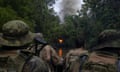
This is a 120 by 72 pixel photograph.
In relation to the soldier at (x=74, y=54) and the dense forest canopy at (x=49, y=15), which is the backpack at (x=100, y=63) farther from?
the dense forest canopy at (x=49, y=15)

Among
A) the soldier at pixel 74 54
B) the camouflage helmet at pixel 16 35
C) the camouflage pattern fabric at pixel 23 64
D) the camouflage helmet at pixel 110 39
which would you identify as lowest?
the soldier at pixel 74 54

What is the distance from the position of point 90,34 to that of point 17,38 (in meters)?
37.5

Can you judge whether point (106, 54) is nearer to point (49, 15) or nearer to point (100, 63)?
point (100, 63)

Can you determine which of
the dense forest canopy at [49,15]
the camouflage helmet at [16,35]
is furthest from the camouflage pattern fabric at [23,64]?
the dense forest canopy at [49,15]

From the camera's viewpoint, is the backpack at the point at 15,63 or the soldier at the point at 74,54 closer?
the backpack at the point at 15,63

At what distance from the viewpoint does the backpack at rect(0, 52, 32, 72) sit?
548cm

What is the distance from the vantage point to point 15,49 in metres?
5.88

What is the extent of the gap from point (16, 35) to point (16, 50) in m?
0.18

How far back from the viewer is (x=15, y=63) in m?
5.60

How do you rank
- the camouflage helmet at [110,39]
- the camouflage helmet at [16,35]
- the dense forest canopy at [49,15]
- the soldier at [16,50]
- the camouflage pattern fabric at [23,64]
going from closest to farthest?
the camouflage pattern fabric at [23,64] → the soldier at [16,50] → the camouflage helmet at [110,39] → the camouflage helmet at [16,35] → the dense forest canopy at [49,15]

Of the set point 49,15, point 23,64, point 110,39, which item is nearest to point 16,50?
point 23,64

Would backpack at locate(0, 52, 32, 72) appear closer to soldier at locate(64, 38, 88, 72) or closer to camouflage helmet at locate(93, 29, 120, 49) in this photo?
camouflage helmet at locate(93, 29, 120, 49)

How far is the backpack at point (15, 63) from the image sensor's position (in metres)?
5.48

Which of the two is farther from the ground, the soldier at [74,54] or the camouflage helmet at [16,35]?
the camouflage helmet at [16,35]
